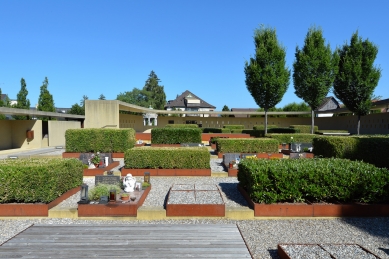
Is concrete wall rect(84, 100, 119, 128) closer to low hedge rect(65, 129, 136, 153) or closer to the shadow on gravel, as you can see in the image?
low hedge rect(65, 129, 136, 153)

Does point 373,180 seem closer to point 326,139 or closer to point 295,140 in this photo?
point 326,139

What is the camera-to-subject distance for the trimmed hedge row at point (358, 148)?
10391 millimetres

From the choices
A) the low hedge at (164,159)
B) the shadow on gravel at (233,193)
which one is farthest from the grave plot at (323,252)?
the low hedge at (164,159)

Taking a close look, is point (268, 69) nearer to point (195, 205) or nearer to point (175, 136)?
point (175, 136)

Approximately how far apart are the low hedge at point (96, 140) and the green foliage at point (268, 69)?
15166 millimetres

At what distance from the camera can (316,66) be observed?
24.4m

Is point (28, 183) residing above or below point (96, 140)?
below

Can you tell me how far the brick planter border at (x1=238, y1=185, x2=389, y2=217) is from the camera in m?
6.24

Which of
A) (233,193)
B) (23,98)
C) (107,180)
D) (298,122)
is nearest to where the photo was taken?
(107,180)

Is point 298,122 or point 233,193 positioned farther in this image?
point 298,122

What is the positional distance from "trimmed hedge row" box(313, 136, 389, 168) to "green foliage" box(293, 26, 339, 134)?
12998 mm

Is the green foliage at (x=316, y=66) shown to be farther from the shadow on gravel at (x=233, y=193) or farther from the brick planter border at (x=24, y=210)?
the brick planter border at (x=24, y=210)

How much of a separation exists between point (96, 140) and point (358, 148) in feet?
45.4

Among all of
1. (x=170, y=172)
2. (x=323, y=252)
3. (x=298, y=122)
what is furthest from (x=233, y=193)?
(x=298, y=122)
